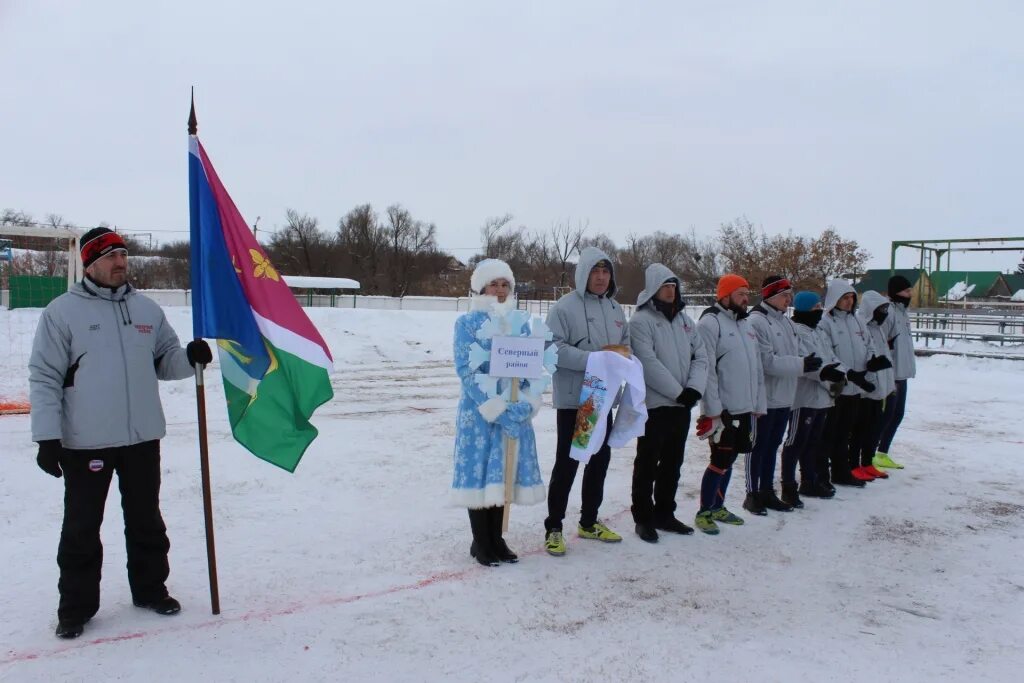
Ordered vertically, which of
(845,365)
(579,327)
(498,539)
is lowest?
(498,539)

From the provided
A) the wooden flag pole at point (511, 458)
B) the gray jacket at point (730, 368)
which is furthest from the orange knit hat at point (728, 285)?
the wooden flag pole at point (511, 458)

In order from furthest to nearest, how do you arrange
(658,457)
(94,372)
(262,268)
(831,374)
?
(831,374) < (658,457) < (262,268) < (94,372)

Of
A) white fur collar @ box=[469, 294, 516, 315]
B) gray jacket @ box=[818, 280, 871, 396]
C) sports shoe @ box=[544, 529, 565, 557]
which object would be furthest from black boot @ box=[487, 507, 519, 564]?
gray jacket @ box=[818, 280, 871, 396]

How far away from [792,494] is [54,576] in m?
5.54

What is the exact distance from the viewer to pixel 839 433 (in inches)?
288

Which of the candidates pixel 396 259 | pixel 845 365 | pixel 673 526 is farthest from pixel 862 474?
pixel 396 259

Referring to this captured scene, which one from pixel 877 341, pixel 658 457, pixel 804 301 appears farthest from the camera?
pixel 877 341

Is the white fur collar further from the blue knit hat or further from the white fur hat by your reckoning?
the blue knit hat

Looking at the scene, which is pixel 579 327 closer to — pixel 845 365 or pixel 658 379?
pixel 658 379

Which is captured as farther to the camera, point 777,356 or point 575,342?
point 777,356

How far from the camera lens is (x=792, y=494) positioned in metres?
6.50

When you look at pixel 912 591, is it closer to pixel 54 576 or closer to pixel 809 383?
pixel 809 383

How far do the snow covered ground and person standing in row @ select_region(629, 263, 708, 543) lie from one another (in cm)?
35

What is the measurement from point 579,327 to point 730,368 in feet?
4.52
